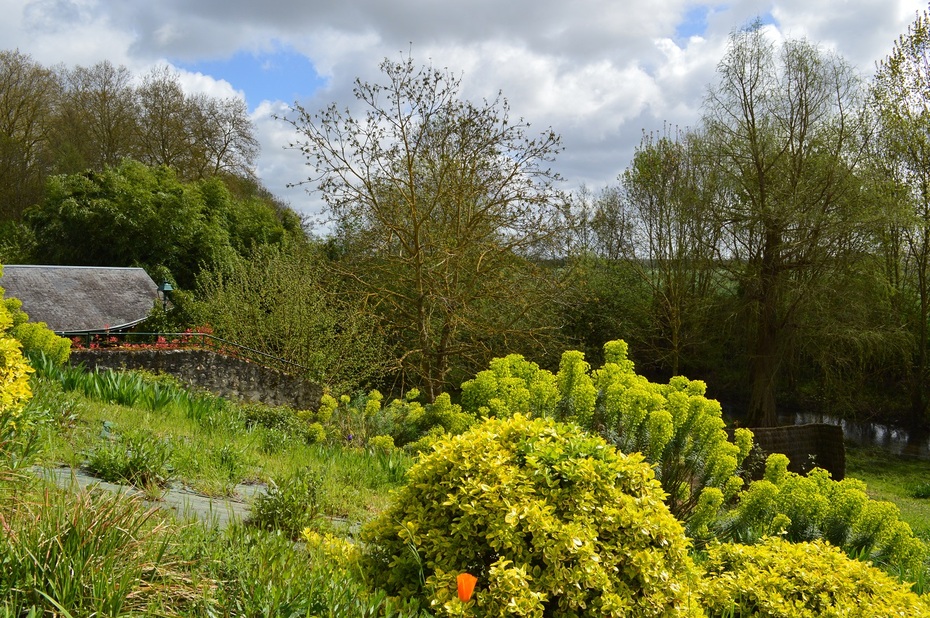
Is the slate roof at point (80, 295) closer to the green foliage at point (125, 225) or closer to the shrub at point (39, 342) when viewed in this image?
the green foliage at point (125, 225)

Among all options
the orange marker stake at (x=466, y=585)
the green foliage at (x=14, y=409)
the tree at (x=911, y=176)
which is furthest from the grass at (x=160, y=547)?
the tree at (x=911, y=176)

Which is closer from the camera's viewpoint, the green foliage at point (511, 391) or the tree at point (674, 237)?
the green foliage at point (511, 391)

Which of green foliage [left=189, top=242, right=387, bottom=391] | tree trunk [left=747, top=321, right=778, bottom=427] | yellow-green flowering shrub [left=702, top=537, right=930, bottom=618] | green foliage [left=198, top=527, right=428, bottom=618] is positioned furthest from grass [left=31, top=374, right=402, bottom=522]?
tree trunk [left=747, top=321, right=778, bottom=427]

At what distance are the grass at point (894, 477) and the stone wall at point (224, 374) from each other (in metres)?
11.0

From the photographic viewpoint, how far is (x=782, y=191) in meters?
18.7

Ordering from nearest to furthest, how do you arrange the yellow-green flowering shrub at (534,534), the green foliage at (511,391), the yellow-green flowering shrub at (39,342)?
the yellow-green flowering shrub at (534,534), the green foliage at (511,391), the yellow-green flowering shrub at (39,342)

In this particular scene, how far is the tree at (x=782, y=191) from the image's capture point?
18391 millimetres

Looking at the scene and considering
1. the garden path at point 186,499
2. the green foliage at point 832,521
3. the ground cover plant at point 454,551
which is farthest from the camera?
the green foliage at point 832,521

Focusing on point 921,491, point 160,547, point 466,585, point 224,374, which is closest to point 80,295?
point 224,374

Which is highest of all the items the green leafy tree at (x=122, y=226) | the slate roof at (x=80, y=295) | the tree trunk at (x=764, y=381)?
the green leafy tree at (x=122, y=226)

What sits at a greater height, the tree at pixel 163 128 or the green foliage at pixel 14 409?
the tree at pixel 163 128

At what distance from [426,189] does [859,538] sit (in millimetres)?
10634

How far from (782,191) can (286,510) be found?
1792 cm

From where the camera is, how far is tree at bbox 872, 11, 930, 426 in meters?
20.4
